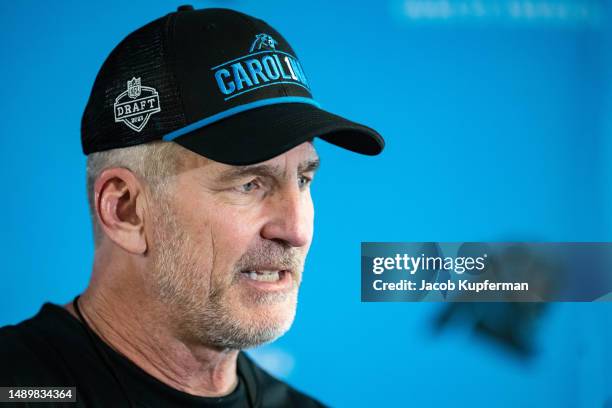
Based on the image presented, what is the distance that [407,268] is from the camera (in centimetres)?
191

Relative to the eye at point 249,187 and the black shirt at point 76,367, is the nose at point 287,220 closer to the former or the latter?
the eye at point 249,187

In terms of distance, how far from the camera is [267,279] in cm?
127

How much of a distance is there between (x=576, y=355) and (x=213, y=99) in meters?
1.17

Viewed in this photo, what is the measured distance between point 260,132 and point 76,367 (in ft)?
1.58

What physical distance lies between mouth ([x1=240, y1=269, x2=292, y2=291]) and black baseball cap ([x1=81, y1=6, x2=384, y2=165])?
7.6 inches

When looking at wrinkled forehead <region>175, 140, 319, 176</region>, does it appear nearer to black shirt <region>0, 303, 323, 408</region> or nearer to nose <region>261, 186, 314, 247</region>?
nose <region>261, 186, 314, 247</region>

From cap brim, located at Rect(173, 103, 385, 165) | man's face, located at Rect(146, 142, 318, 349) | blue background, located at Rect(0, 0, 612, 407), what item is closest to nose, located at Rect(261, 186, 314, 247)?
man's face, located at Rect(146, 142, 318, 349)

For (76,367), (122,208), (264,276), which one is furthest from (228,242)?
(76,367)

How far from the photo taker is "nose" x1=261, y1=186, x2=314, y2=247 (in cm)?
124

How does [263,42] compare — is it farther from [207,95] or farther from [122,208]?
[122,208]

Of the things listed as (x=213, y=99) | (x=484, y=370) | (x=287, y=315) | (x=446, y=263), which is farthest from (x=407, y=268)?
(x=213, y=99)

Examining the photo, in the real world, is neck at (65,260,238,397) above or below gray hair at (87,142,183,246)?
below

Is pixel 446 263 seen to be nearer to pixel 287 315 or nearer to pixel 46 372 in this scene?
pixel 287 315

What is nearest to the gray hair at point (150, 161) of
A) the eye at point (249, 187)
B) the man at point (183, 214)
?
the man at point (183, 214)
